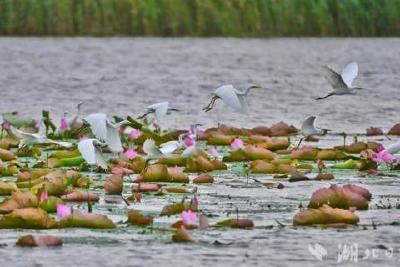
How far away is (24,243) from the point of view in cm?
572

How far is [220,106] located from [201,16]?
1275 cm

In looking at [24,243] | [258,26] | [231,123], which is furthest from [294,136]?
[258,26]

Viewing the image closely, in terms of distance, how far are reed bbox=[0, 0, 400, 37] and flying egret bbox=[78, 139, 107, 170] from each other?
1858 cm

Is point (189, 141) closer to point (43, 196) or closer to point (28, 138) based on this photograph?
point (28, 138)

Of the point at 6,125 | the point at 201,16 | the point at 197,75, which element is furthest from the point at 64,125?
the point at 201,16

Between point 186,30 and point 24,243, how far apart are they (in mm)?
23033

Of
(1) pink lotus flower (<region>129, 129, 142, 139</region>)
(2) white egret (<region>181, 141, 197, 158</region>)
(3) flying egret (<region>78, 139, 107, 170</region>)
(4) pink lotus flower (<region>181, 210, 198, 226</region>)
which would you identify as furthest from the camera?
(1) pink lotus flower (<region>129, 129, 142, 139</region>)

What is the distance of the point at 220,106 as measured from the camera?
49.5 feet

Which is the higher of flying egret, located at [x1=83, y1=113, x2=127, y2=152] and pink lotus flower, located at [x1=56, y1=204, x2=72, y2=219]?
flying egret, located at [x1=83, y1=113, x2=127, y2=152]

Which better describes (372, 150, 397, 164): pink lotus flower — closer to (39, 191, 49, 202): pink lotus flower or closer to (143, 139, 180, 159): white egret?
(143, 139, 180, 159): white egret

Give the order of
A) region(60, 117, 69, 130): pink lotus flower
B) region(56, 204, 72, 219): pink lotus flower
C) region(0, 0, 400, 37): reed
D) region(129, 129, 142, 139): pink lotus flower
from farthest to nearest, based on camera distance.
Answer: region(0, 0, 400, 37): reed → region(60, 117, 69, 130): pink lotus flower → region(129, 129, 142, 139): pink lotus flower → region(56, 204, 72, 219): pink lotus flower

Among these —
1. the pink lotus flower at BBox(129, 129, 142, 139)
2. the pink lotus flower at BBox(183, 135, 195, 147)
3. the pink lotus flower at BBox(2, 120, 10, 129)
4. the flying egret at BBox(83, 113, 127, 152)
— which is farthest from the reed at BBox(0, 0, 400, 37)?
the flying egret at BBox(83, 113, 127, 152)

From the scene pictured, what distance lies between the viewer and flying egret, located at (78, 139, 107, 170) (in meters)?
7.49

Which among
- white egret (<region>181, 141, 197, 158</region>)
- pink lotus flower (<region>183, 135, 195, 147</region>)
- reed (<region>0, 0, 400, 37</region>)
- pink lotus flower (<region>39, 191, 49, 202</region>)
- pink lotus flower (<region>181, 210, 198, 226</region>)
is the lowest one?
pink lotus flower (<region>181, 210, 198, 226</region>)
